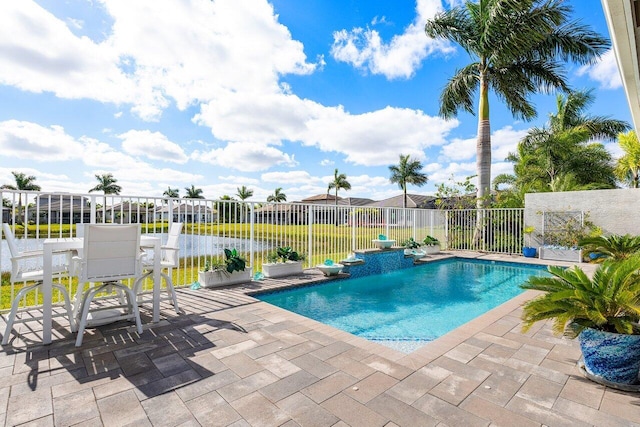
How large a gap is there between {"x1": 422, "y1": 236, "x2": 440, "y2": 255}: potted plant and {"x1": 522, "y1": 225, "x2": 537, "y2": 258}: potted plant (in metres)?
3.06

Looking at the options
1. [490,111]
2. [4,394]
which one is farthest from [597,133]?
[4,394]

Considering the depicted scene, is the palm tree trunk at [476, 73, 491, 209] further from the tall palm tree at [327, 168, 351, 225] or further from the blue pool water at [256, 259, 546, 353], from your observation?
the tall palm tree at [327, 168, 351, 225]

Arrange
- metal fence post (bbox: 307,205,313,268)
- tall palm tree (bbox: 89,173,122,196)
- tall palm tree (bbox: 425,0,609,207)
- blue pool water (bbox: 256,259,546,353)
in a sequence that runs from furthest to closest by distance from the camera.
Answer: tall palm tree (bbox: 89,173,122,196) → tall palm tree (bbox: 425,0,609,207) → metal fence post (bbox: 307,205,313,268) → blue pool water (bbox: 256,259,546,353)

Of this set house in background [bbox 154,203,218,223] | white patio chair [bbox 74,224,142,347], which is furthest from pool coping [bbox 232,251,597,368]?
white patio chair [bbox 74,224,142,347]

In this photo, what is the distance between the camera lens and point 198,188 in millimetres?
55594

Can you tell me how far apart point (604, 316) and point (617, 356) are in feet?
0.96

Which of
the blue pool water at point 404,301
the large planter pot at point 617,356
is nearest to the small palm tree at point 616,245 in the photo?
the blue pool water at point 404,301

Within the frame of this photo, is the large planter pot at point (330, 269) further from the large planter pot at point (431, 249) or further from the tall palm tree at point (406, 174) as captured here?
the tall palm tree at point (406, 174)

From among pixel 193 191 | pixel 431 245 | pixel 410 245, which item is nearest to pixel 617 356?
pixel 410 245

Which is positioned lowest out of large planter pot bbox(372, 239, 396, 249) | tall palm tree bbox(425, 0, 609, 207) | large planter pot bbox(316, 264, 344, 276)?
large planter pot bbox(316, 264, 344, 276)

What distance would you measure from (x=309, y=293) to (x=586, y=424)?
16.0ft

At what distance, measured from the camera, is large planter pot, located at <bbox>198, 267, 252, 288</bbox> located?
588cm

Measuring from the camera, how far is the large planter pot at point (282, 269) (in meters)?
6.93

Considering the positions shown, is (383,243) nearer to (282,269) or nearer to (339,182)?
(282,269)
